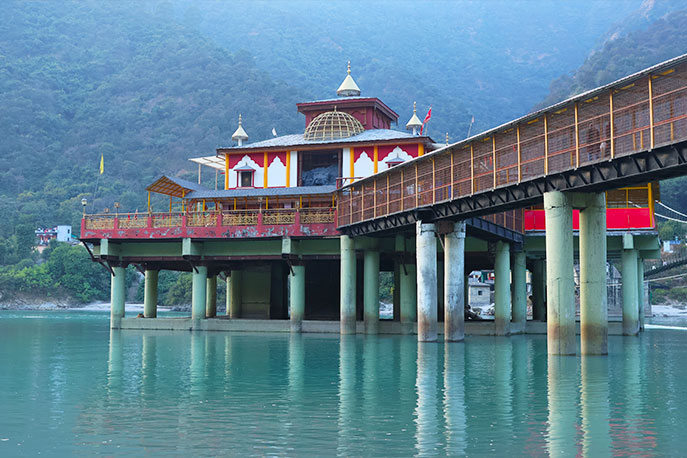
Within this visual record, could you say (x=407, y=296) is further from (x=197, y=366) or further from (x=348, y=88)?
(x=348, y=88)

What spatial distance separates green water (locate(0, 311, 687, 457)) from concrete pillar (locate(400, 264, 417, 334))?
16085 millimetres

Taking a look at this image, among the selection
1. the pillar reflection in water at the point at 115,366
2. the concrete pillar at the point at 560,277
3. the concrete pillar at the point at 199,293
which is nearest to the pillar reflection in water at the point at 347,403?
the pillar reflection in water at the point at 115,366

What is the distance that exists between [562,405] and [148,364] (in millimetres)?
16973

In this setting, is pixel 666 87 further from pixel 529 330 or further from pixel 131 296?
pixel 131 296

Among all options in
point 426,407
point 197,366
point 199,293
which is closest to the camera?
point 426,407

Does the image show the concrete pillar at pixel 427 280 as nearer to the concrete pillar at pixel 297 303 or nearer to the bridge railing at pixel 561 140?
the bridge railing at pixel 561 140

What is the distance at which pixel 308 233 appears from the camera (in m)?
54.2

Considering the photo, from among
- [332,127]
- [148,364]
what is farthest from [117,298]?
[148,364]

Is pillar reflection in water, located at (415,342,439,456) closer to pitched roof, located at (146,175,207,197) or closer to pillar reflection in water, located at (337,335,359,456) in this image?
pillar reflection in water, located at (337,335,359,456)

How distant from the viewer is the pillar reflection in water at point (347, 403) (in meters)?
15.1

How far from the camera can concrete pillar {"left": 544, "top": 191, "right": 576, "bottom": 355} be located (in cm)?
3138

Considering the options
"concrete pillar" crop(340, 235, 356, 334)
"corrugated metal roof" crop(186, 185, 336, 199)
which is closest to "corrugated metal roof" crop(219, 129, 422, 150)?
"corrugated metal roof" crop(186, 185, 336, 199)

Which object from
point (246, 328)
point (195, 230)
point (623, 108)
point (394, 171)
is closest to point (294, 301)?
point (246, 328)

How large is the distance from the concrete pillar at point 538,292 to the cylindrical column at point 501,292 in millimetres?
14875
